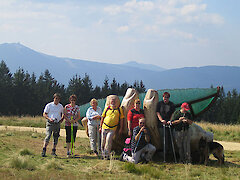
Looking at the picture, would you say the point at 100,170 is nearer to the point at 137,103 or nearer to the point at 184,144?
the point at 137,103

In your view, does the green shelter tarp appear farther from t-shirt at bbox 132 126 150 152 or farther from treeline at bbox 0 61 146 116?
treeline at bbox 0 61 146 116

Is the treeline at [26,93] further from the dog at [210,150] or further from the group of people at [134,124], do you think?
the dog at [210,150]

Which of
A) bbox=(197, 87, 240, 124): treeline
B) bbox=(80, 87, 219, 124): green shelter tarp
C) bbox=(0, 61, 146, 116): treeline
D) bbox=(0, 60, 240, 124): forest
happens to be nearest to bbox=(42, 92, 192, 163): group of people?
bbox=(80, 87, 219, 124): green shelter tarp

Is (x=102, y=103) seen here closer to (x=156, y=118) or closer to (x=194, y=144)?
(x=156, y=118)

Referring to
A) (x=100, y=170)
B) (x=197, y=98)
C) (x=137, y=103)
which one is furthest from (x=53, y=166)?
(x=197, y=98)

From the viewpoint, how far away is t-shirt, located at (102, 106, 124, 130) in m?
9.15

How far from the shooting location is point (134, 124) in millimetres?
8797

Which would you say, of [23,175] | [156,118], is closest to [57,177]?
[23,175]

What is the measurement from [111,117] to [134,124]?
2.47 ft

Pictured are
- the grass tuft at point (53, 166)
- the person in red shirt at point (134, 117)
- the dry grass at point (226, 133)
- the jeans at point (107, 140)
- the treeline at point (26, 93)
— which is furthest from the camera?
the treeline at point (26, 93)

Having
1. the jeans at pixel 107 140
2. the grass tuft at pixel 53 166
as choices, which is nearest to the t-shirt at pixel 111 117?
the jeans at pixel 107 140

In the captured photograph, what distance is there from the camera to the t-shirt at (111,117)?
30.0 ft

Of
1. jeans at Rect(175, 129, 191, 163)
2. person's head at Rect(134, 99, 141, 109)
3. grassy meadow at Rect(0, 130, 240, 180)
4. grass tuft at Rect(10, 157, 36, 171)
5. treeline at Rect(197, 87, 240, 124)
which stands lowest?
treeline at Rect(197, 87, 240, 124)

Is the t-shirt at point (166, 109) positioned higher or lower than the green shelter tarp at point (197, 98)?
lower
